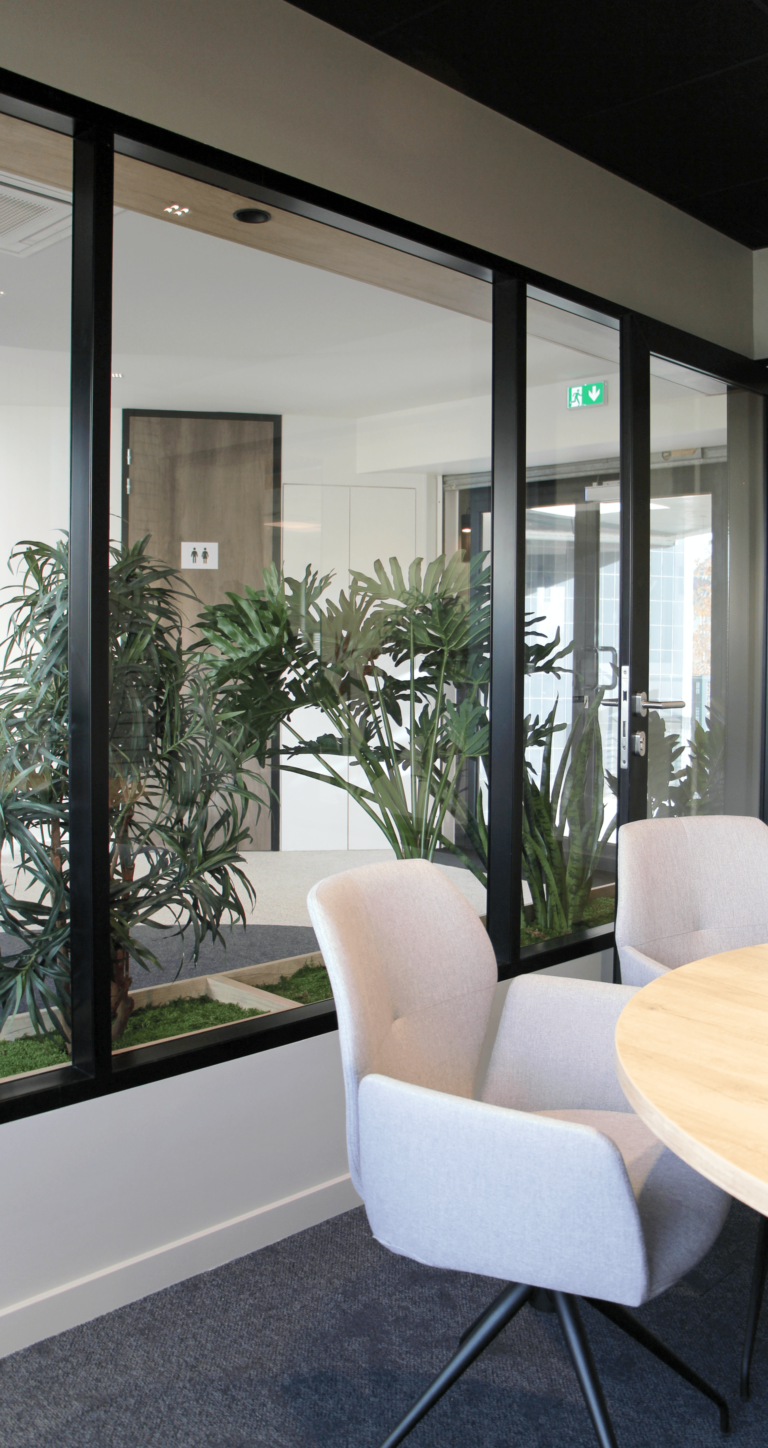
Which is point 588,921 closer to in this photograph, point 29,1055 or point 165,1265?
point 165,1265

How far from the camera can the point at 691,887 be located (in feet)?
8.66

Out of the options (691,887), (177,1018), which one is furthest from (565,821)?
(177,1018)

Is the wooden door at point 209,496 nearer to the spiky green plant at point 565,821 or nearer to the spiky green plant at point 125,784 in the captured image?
the spiky green plant at point 125,784

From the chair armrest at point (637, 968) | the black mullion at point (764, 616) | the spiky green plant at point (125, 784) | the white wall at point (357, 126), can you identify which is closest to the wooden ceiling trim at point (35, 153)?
the white wall at point (357, 126)

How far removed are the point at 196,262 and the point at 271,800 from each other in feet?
4.48

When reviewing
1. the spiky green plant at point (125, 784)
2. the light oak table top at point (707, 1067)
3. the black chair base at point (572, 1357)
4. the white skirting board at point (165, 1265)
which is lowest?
the white skirting board at point (165, 1265)

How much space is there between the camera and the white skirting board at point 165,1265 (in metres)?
2.20

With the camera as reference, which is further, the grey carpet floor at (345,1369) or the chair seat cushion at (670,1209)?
the grey carpet floor at (345,1369)

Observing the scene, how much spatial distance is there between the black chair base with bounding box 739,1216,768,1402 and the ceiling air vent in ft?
8.22

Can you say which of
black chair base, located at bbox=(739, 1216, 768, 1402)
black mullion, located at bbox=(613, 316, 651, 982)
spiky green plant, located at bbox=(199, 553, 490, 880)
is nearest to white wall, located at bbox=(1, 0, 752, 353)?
black mullion, located at bbox=(613, 316, 651, 982)

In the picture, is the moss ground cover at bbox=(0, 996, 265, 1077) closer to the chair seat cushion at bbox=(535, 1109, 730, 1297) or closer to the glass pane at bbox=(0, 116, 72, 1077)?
the glass pane at bbox=(0, 116, 72, 1077)

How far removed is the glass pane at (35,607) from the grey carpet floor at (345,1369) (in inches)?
23.7

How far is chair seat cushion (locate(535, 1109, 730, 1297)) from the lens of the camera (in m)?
1.60

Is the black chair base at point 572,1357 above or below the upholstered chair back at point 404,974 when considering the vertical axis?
below
